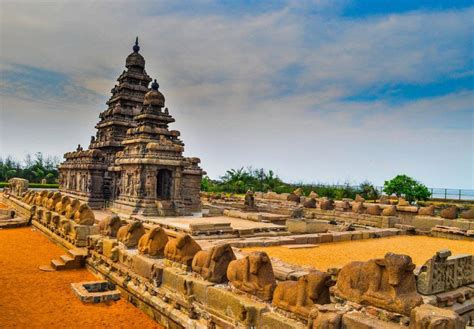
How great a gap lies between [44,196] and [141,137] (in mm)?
5463

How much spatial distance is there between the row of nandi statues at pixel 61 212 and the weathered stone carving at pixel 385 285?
9684 mm

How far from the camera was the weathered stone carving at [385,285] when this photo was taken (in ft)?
14.7

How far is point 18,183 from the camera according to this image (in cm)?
2922

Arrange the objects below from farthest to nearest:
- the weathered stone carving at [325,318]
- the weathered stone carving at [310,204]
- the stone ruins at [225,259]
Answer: the weathered stone carving at [310,204] → the stone ruins at [225,259] → the weathered stone carving at [325,318]

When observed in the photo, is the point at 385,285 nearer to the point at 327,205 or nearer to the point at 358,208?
the point at 358,208

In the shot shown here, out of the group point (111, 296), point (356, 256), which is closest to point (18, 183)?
point (111, 296)

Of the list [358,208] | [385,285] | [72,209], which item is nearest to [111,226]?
[72,209]

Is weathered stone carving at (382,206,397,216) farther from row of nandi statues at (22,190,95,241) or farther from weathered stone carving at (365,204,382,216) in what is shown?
row of nandi statues at (22,190,95,241)

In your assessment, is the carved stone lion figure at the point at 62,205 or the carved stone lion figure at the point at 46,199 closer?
the carved stone lion figure at the point at 62,205

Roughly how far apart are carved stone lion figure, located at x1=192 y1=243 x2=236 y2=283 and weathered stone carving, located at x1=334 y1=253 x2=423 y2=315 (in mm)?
1992

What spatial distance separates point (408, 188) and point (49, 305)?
82.7 ft

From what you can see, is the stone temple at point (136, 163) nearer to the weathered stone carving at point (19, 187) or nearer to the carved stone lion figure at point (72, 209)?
A: the weathered stone carving at point (19, 187)

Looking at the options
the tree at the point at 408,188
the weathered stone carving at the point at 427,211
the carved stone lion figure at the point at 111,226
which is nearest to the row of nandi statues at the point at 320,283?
the carved stone lion figure at the point at 111,226

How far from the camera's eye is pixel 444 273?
19.6 ft
